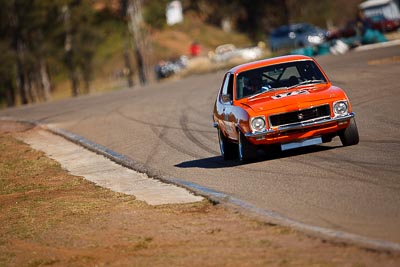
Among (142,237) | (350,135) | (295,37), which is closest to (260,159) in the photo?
(350,135)

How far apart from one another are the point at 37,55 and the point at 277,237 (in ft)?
203

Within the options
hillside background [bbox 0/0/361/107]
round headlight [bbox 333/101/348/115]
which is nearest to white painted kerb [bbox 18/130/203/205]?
round headlight [bbox 333/101/348/115]

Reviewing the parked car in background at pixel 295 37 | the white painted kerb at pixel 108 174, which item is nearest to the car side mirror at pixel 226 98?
the white painted kerb at pixel 108 174

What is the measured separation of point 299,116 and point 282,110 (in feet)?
0.78

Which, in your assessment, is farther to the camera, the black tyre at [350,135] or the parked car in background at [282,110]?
the black tyre at [350,135]

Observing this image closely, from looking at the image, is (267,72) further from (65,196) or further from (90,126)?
(90,126)

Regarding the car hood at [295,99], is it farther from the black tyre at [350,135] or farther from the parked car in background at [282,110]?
the black tyre at [350,135]

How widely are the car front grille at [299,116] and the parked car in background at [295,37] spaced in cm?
4500

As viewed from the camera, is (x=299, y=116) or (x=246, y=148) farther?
(x=246, y=148)

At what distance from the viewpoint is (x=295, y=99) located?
40.6ft

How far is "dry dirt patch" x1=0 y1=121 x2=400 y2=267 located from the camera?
7.30 meters

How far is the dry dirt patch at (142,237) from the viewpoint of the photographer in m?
7.30

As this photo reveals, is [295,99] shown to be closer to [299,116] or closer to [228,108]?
[299,116]

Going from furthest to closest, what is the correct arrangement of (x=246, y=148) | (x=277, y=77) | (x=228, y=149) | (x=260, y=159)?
(x=228, y=149), (x=277, y=77), (x=260, y=159), (x=246, y=148)
